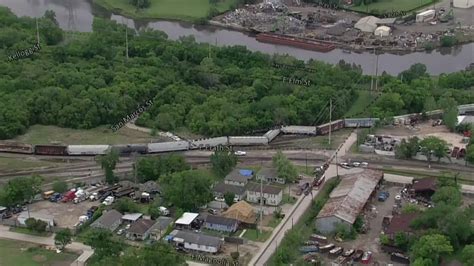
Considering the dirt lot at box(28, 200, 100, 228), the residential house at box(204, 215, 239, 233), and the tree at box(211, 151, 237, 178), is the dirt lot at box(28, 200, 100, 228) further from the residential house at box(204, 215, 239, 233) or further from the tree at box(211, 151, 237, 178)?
the tree at box(211, 151, 237, 178)

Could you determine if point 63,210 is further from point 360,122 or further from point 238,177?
point 360,122

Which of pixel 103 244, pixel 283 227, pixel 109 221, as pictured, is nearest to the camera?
pixel 103 244

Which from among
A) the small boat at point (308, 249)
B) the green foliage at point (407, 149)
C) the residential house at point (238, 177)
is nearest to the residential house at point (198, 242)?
the small boat at point (308, 249)

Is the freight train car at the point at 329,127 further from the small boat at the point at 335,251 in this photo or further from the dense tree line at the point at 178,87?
the small boat at the point at 335,251

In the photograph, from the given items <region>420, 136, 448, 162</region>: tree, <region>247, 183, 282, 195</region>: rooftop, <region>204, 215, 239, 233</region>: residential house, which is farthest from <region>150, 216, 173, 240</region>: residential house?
<region>420, 136, 448, 162</region>: tree

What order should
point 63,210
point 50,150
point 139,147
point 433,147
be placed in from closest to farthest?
point 63,210 < point 433,147 < point 139,147 < point 50,150

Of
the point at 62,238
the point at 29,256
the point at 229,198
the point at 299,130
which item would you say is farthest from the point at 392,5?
the point at 29,256

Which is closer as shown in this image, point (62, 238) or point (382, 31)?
A: point (62, 238)

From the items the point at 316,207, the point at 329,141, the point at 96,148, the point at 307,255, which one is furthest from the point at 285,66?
the point at 307,255
